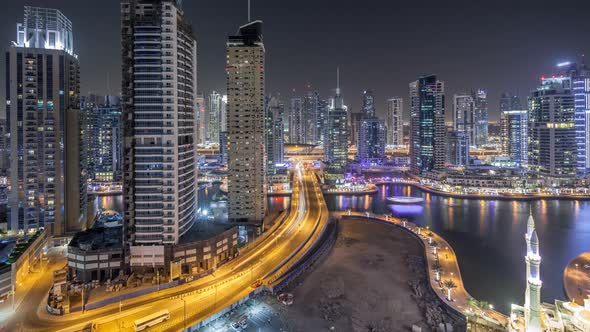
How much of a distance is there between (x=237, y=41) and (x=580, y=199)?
58694mm

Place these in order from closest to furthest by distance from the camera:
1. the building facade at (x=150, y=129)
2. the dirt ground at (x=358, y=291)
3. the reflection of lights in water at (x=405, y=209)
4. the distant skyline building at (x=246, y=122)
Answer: the dirt ground at (x=358, y=291), the building facade at (x=150, y=129), the distant skyline building at (x=246, y=122), the reflection of lights in water at (x=405, y=209)

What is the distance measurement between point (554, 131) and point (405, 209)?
131 feet

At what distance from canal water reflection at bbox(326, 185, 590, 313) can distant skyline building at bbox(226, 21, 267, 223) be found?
63.7 ft

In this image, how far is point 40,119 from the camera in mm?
31906

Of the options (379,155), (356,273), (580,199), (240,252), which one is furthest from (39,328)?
(379,155)

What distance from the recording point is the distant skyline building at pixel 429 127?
81812 millimetres

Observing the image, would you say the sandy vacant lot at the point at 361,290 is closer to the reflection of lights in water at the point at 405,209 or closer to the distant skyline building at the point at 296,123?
the reflection of lights in water at the point at 405,209

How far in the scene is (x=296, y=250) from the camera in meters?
29.9

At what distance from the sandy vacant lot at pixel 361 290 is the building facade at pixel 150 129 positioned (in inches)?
395

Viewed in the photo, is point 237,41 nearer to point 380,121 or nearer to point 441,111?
point 441,111

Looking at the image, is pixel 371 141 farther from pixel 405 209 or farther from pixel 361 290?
pixel 361 290

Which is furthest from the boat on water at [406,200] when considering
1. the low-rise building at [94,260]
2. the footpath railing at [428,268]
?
the low-rise building at [94,260]

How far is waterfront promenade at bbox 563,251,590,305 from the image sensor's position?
23.3 m

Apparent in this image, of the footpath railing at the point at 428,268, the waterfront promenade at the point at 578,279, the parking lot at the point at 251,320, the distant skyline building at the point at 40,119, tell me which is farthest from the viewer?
the distant skyline building at the point at 40,119
